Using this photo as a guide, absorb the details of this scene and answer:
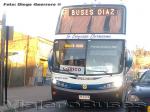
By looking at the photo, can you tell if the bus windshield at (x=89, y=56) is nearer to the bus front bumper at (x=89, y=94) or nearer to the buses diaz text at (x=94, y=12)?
the bus front bumper at (x=89, y=94)

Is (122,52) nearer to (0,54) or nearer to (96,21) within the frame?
(96,21)

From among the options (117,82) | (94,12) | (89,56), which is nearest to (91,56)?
(89,56)

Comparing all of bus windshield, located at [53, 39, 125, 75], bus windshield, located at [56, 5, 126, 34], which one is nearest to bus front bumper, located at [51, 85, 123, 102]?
bus windshield, located at [53, 39, 125, 75]

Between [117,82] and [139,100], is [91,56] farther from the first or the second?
[139,100]

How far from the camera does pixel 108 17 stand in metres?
17.8

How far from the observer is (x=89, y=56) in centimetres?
1742

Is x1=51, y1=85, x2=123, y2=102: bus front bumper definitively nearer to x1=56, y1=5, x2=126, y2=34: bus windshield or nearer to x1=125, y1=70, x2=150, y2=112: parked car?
x1=56, y1=5, x2=126, y2=34: bus windshield

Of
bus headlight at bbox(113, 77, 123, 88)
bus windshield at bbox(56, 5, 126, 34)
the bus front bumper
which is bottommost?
the bus front bumper

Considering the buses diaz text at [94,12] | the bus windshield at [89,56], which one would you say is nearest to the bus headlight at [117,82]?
the bus windshield at [89,56]

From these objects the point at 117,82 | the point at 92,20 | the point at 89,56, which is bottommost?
the point at 117,82

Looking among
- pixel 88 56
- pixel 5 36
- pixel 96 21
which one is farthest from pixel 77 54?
pixel 5 36

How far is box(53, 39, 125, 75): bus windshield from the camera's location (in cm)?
1719

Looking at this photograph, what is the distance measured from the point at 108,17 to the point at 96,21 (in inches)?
19.1

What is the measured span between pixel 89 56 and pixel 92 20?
1483 mm
